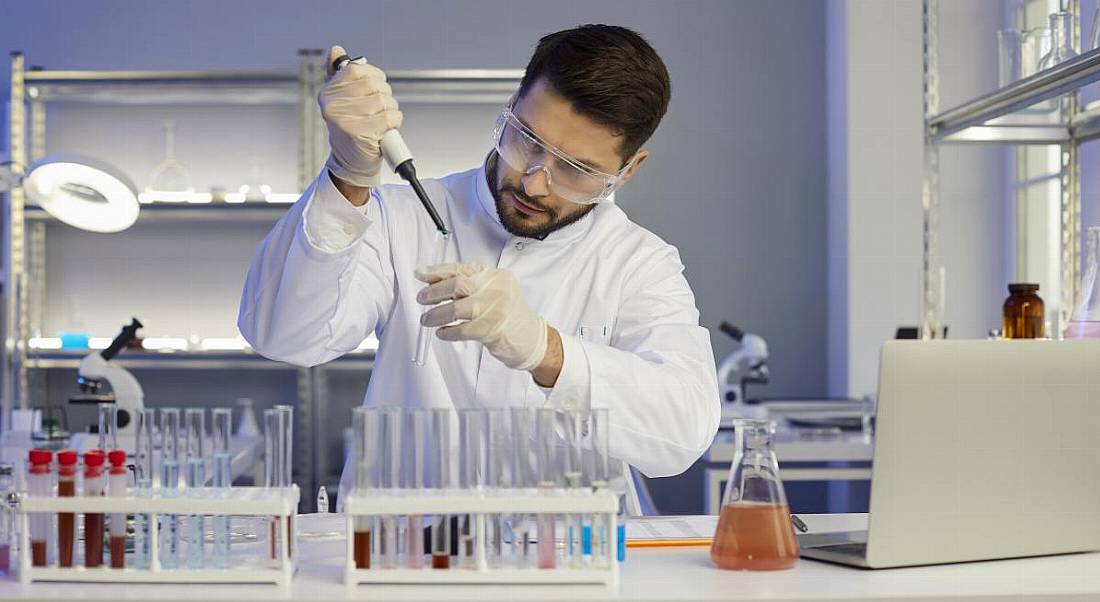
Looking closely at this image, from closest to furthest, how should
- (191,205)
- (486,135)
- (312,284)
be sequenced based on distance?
(312,284) → (191,205) → (486,135)

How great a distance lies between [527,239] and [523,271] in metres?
0.06

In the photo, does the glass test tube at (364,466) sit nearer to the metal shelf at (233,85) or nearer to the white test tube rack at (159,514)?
the white test tube rack at (159,514)

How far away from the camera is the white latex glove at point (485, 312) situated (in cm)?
132

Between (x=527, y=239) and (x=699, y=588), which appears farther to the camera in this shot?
(x=527, y=239)

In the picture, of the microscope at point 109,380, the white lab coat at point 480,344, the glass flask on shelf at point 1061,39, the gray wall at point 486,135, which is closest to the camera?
the white lab coat at point 480,344

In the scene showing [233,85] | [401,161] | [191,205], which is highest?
[233,85]

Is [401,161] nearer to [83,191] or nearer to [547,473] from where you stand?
[547,473]

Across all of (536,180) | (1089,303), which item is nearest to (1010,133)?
(1089,303)

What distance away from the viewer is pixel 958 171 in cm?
422

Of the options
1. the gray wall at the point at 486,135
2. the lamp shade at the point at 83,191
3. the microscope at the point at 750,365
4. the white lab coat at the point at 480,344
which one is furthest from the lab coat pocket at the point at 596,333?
the gray wall at the point at 486,135

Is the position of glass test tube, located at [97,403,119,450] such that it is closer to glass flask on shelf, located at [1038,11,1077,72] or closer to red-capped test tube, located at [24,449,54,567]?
red-capped test tube, located at [24,449,54,567]

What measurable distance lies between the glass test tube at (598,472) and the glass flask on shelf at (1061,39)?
147 cm

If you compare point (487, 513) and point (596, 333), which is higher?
point (596, 333)

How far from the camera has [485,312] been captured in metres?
1.36
